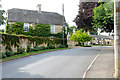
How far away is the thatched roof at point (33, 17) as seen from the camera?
34.9m

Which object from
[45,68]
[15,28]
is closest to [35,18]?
[15,28]

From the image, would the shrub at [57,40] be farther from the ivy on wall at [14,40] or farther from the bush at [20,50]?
the bush at [20,50]

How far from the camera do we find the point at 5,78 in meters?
6.98

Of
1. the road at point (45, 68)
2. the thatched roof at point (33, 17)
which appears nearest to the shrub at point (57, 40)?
the thatched roof at point (33, 17)

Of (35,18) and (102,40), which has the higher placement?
(35,18)

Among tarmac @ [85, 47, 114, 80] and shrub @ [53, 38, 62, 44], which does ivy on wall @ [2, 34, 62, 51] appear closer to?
shrub @ [53, 38, 62, 44]

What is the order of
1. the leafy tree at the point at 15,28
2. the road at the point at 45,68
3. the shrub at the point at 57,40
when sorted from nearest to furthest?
the road at the point at 45,68
the shrub at the point at 57,40
the leafy tree at the point at 15,28

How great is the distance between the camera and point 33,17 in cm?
3775

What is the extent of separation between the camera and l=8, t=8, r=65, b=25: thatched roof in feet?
115

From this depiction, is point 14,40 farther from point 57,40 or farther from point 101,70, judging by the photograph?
point 57,40

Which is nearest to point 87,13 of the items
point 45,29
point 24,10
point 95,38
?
point 45,29

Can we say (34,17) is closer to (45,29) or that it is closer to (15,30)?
Result: (45,29)

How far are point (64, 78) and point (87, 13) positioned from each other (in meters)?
23.2

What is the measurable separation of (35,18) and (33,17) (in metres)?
0.60
